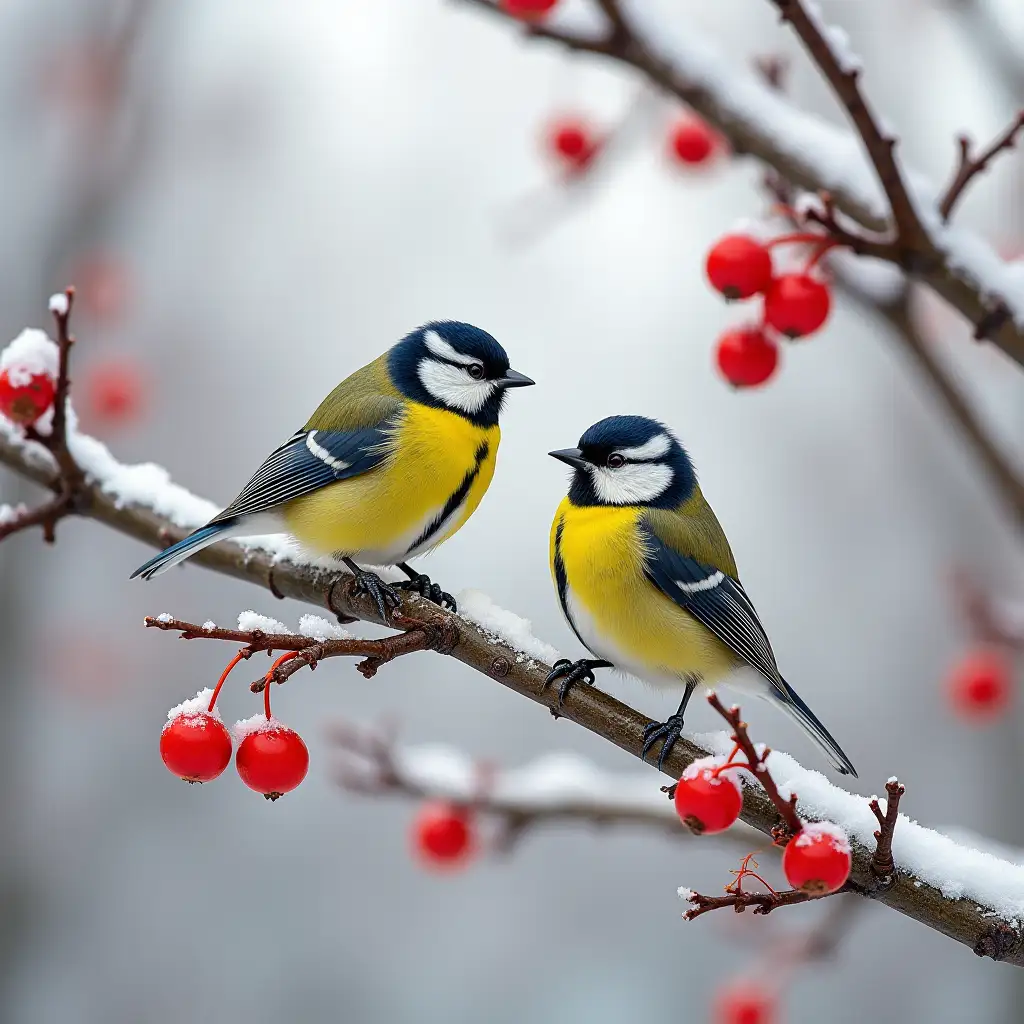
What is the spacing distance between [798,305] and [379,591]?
32.8 inches

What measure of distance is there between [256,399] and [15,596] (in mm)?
5762

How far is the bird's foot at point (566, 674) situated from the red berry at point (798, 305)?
0.68m

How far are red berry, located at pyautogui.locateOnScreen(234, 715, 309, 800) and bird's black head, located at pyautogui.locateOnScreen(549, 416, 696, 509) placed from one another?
774 mm

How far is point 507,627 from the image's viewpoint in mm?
1647

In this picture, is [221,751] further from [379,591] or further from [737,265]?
[737,265]

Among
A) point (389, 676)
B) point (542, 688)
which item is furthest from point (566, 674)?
point (389, 676)

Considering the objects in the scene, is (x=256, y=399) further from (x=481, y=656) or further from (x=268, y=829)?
(x=481, y=656)

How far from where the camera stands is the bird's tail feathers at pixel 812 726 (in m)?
1.72

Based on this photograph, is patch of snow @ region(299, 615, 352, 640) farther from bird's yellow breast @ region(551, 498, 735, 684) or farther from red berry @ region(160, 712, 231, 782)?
bird's yellow breast @ region(551, 498, 735, 684)

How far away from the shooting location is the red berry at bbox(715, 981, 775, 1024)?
280cm

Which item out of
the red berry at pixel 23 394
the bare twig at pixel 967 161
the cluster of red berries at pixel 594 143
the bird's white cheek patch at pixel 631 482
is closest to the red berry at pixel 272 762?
the red berry at pixel 23 394

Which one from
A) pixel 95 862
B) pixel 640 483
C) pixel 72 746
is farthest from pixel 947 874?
pixel 72 746

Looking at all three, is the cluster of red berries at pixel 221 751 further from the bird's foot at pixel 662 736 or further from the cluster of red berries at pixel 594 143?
the cluster of red berries at pixel 594 143

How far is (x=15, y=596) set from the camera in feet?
13.1
